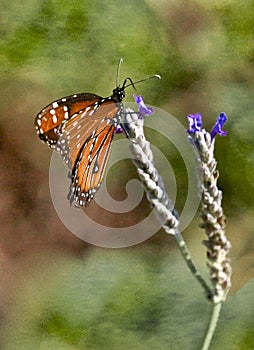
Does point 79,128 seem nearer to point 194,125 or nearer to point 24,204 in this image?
point 194,125

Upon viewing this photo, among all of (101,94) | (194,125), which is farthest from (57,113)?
(101,94)

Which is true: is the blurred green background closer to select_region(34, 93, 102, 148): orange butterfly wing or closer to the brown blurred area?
the brown blurred area

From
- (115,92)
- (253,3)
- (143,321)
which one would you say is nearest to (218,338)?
(143,321)

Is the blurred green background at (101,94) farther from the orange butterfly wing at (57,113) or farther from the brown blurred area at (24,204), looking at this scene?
the orange butterfly wing at (57,113)

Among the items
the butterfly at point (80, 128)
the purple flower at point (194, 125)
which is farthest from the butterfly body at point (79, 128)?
the purple flower at point (194, 125)

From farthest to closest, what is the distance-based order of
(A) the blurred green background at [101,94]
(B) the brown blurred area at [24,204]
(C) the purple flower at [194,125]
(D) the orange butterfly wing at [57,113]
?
1. (B) the brown blurred area at [24,204]
2. (A) the blurred green background at [101,94]
3. (D) the orange butterfly wing at [57,113]
4. (C) the purple flower at [194,125]

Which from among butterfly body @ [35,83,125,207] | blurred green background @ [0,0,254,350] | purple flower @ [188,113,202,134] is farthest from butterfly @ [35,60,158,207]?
blurred green background @ [0,0,254,350]

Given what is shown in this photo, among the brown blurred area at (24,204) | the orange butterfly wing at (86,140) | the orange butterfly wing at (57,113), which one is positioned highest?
the orange butterfly wing at (57,113)
